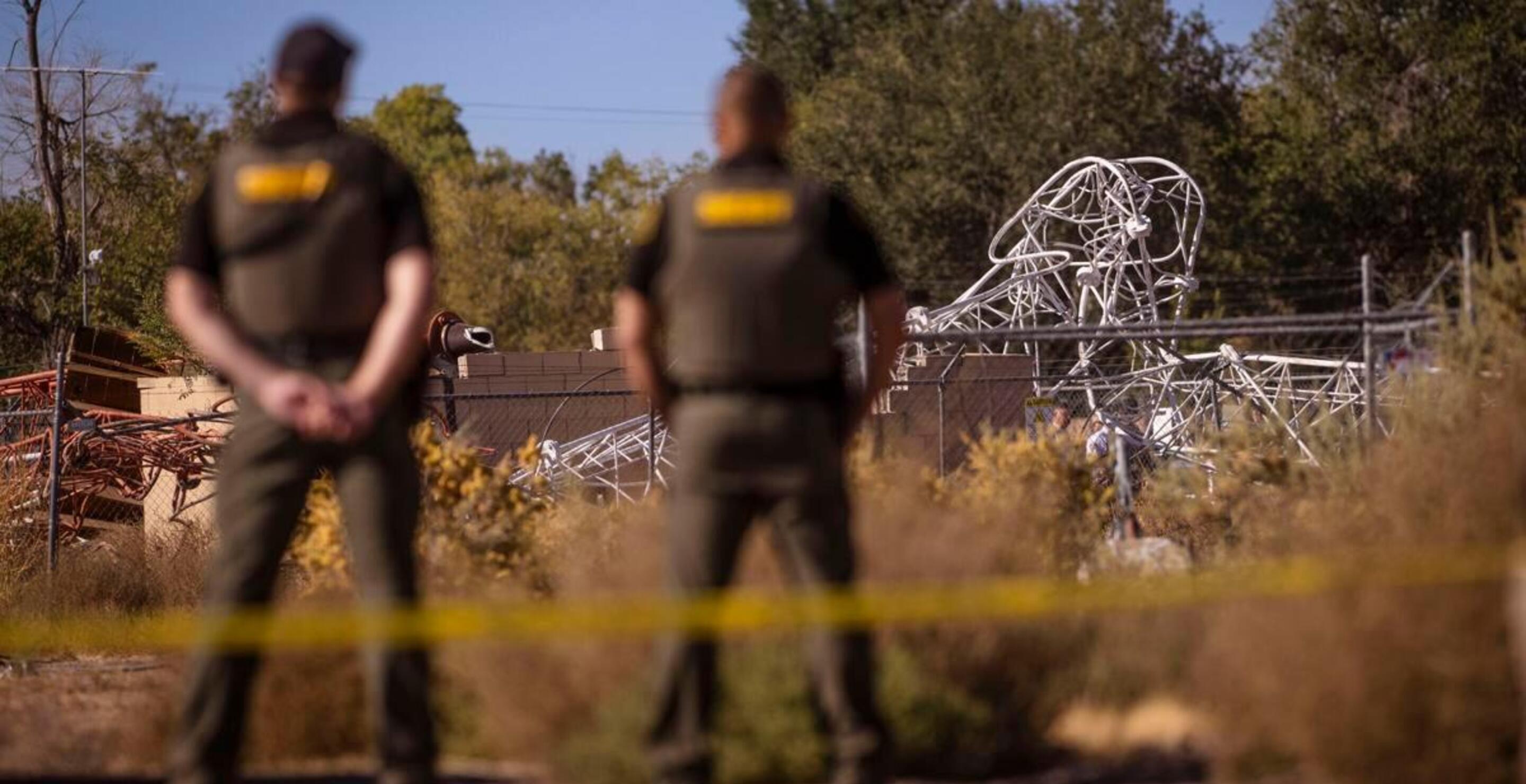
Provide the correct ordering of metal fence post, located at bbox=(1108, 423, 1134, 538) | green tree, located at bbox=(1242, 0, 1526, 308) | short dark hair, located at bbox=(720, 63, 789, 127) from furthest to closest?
green tree, located at bbox=(1242, 0, 1526, 308), metal fence post, located at bbox=(1108, 423, 1134, 538), short dark hair, located at bbox=(720, 63, 789, 127)

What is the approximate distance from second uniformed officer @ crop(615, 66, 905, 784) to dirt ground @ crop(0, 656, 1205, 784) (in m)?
0.86

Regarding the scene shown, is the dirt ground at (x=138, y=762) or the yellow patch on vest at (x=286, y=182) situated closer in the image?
the yellow patch on vest at (x=286, y=182)

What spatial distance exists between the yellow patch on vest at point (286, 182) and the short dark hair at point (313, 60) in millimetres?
224

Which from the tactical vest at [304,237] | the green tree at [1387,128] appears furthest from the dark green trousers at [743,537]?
the green tree at [1387,128]

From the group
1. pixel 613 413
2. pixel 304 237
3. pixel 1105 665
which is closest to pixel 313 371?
pixel 304 237

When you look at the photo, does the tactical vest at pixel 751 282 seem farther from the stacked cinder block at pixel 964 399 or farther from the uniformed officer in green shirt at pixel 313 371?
the stacked cinder block at pixel 964 399

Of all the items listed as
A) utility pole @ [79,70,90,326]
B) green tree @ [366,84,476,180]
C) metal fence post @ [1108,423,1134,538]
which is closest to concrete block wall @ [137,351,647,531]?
utility pole @ [79,70,90,326]

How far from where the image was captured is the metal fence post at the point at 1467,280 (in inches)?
327

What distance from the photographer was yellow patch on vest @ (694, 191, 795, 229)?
4828 mm

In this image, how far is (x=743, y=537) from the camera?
16.1 ft

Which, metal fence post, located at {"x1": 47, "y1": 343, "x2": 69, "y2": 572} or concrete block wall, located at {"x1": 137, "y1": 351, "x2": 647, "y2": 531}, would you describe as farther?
concrete block wall, located at {"x1": 137, "y1": 351, "x2": 647, "y2": 531}

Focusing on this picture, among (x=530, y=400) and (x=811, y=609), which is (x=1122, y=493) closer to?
(x=811, y=609)

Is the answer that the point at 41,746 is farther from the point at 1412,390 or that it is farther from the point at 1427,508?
the point at 1412,390

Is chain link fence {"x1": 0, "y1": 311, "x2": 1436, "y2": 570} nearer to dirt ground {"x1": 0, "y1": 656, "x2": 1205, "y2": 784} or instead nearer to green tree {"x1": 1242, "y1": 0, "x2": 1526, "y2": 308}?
dirt ground {"x1": 0, "y1": 656, "x2": 1205, "y2": 784}
